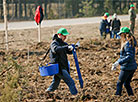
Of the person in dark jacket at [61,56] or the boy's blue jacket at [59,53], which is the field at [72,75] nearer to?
the person in dark jacket at [61,56]

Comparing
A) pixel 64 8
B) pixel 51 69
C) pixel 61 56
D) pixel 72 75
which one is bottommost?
pixel 64 8

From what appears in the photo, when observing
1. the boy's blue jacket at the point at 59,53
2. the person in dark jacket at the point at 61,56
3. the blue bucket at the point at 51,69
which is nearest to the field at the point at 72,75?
the person in dark jacket at the point at 61,56

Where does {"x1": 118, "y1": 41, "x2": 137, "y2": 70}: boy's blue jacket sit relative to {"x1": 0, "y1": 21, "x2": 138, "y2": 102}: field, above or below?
above

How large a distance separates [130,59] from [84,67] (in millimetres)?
3120

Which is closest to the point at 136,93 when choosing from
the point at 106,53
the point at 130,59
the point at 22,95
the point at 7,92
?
the point at 130,59

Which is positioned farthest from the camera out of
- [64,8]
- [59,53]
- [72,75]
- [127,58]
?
[64,8]

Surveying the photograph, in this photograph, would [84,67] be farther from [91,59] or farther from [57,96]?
[57,96]

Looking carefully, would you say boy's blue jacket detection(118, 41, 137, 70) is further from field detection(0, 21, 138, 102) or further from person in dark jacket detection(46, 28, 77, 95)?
person in dark jacket detection(46, 28, 77, 95)

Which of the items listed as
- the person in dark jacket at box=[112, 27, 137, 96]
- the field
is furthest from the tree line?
the person in dark jacket at box=[112, 27, 137, 96]

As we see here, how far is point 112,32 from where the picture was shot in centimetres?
1559

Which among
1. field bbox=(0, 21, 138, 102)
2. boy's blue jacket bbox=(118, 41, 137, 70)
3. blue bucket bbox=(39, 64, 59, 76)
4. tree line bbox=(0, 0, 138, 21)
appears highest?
boy's blue jacket bbox=(118, 41, 137, 70)

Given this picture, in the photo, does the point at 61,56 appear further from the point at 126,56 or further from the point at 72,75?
the point at 72,75

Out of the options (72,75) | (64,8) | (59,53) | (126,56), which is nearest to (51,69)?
(59,53)

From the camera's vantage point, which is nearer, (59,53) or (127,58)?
(127,58)
